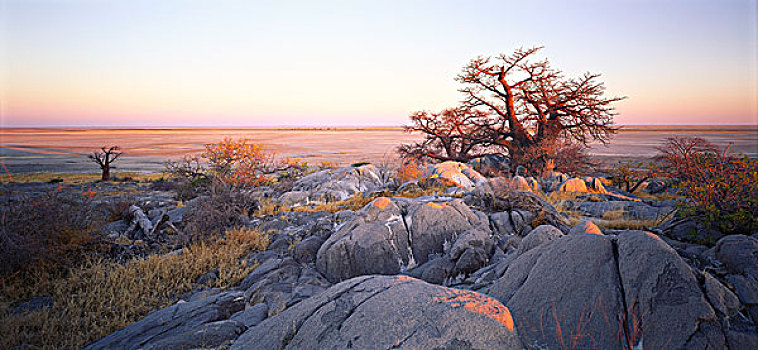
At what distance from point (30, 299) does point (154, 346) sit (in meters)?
3.74

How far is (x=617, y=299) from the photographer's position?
11.3 ft

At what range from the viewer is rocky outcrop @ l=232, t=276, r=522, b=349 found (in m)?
2.75

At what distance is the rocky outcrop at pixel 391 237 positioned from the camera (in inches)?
267

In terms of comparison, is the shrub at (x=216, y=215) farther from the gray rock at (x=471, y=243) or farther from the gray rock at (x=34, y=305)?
the gray rock at (x=471, y=243)

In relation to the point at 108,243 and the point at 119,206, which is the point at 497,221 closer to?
the point at 108,243

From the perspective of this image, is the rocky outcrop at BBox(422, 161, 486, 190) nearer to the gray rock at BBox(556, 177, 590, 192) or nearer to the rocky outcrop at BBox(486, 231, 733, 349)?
the gray rock at BBox(556, 177, 590, 192)

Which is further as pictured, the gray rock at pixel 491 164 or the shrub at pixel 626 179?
the gray rock at pixel 491 164

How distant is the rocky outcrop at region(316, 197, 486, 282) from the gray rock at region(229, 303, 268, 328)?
5.53 feet

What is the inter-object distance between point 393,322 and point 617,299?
2.22 metres

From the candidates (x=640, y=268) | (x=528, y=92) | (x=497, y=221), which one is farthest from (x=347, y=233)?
(x=528, y=92)

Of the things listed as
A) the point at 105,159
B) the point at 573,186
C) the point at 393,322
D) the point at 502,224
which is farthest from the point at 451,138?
the point at 105,159

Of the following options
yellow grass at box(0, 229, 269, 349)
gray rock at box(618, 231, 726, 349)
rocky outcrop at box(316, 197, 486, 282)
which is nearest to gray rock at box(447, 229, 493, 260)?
rocky outcrop at box(316, 197, 486, 282)

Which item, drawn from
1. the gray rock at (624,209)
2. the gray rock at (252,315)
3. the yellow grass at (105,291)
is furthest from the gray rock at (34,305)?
the gray rock at (624,209)

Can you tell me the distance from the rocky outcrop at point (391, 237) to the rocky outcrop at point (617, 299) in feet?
10.0
